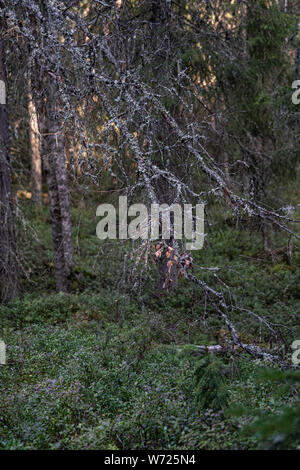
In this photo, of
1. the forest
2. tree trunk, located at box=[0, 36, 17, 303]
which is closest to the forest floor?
the forest

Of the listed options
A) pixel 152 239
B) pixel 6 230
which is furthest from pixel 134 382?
pixel 6 230

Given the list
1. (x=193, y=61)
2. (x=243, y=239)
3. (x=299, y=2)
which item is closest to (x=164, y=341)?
(x=193, y=61)

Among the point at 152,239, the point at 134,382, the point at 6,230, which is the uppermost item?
the point at 6,230

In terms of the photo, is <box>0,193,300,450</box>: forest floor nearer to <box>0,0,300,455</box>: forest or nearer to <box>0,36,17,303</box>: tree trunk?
<box>0,0,300,455</box>: forest

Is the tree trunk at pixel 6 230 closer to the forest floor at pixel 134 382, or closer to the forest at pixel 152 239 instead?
the forest at pixel 152 239

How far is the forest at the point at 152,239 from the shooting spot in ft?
14.8

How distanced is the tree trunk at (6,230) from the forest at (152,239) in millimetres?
45

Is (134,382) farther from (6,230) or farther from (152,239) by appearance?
(6,230)

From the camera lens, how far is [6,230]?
1018cm

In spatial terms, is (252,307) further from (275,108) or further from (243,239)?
(243,239)

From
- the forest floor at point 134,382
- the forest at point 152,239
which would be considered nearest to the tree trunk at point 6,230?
the forest at point 152,239

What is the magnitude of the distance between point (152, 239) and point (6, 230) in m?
6.22

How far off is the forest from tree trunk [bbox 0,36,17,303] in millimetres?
45

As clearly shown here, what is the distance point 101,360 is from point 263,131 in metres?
8.31
